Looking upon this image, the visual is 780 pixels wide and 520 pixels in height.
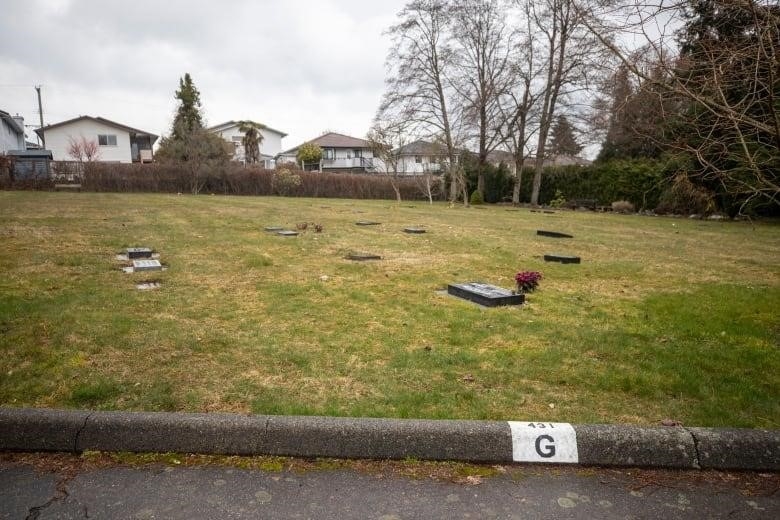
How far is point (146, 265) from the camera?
7.41 metres

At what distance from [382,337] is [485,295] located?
1836 millimetres

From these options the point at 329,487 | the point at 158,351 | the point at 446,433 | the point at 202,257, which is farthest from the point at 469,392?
the point at 202,257

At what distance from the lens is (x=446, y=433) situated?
2.81 m

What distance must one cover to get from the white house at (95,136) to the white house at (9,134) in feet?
7.27

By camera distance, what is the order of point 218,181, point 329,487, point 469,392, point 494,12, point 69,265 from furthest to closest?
point 218,181, point 494,12, point 69,265, point 469,392, point 329,487

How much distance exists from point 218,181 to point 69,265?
29.7 m

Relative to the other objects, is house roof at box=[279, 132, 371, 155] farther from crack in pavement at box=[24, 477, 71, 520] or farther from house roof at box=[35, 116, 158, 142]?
crack in pavement at box=[24, 477, 71, 520]

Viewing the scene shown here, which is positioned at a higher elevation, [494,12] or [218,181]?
[494,12]

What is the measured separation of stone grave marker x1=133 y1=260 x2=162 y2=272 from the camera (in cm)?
727

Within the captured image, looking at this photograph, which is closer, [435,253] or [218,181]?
[435,253]

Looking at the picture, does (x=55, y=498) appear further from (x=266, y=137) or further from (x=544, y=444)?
(x=266, y=137)

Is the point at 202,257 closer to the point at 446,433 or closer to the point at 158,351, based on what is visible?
the point at 158,351

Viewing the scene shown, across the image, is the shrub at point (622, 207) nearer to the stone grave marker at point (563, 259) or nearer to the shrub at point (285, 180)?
the stone grave marker at point (563, 259)

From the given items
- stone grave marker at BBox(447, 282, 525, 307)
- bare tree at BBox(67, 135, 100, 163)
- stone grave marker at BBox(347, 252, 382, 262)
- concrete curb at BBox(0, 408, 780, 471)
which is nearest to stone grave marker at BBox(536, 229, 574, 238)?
stone grave marker at BBox(347, 252, 382, 262)
